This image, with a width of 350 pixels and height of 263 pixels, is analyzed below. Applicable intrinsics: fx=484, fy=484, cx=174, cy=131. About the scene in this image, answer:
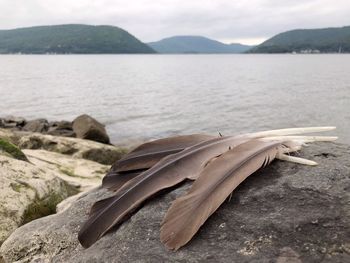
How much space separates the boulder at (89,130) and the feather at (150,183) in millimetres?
17870

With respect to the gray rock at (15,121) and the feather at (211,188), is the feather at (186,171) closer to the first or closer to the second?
the feather at (211,188)

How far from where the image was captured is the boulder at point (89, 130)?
21.5 m

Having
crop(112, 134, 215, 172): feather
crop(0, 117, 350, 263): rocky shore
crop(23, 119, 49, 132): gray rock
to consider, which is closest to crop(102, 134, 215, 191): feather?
crop(112, 134, 215, 172): feather

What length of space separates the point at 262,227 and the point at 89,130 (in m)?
18.9

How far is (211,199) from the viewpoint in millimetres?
3270

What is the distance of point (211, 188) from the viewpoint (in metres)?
3.34

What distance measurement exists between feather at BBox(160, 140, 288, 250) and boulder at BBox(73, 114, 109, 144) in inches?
714

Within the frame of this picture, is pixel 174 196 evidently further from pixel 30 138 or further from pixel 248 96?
pixel 248 96

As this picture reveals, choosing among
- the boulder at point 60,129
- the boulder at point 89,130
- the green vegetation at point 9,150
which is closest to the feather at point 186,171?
the green vegetation at point 9,150

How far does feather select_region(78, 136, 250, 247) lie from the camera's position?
3.61 m

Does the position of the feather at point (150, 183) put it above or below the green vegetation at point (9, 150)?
above

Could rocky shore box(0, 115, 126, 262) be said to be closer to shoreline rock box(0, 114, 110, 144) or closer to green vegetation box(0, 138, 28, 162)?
green vegetation box(0, 138, 28, 162)

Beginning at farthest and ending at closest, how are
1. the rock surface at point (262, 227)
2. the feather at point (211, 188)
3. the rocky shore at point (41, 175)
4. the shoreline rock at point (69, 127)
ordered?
1. the shoreline rock at point (69, 127)
2. the rocky shore at point (41, 175)
3. the feather at point (211, 188)
4. the rock surface at point (262, 227)

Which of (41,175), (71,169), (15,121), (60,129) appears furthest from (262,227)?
(15,121)
